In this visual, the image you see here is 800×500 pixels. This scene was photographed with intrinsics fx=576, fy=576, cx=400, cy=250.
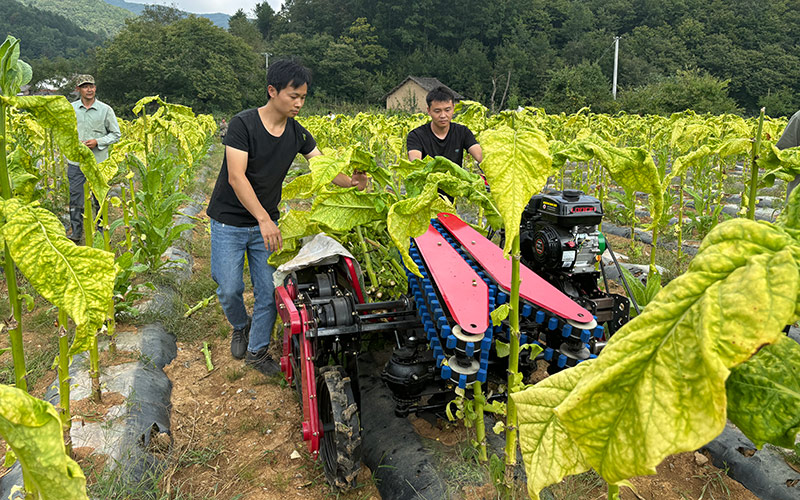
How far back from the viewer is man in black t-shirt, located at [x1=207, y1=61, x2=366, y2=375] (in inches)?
134

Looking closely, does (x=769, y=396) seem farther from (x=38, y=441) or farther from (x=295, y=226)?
(x=295, y=226)

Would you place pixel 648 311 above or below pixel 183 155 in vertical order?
above

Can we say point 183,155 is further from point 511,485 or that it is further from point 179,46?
point 179,46

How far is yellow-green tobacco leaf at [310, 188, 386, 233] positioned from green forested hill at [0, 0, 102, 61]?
3568 inches

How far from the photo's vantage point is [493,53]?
61.7 metres

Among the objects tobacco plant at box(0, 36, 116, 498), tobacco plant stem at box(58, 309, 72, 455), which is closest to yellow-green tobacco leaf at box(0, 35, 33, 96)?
tobacco plant at box(0, 36, 116, 498)

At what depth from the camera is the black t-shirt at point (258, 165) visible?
3506 millimetres

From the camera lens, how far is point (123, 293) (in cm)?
432

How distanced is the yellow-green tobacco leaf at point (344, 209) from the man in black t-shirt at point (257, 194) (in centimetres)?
66

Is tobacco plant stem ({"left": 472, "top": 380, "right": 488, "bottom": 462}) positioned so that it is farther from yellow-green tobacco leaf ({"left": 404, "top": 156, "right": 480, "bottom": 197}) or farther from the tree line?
the tree line

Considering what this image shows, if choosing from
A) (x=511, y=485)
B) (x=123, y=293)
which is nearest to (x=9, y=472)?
(x=123, y=293)

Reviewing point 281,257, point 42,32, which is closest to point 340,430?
point 281,257

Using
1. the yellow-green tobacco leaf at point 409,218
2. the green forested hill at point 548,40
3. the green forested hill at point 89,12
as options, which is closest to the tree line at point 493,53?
the green forested hill at point 548,40

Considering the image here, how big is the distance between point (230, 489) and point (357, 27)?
203 ft
